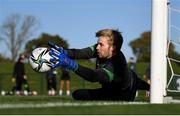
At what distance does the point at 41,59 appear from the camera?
596 centimetres

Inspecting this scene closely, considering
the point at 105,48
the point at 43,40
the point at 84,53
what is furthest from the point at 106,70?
the point at 43,40

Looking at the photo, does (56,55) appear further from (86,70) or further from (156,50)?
(156,50)

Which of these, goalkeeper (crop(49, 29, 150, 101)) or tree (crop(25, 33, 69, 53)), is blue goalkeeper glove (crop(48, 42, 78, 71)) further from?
tree (crop(25, 33, 69, 53))

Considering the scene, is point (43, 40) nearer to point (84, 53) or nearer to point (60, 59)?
point (84, 53)

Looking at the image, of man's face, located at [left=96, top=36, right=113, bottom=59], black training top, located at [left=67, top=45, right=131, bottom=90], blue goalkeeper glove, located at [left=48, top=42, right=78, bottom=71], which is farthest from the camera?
man's face, located at [left=96, top=36, right=113, bottom=59]

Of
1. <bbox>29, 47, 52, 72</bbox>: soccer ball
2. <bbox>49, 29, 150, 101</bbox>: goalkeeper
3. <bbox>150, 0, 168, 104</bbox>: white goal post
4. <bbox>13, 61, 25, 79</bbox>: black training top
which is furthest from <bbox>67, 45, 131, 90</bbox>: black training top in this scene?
<bbox>13, 61, 25, 79</bbox>: black training top

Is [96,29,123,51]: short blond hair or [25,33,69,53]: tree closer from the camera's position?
[96,29,123,51]: short blond hair

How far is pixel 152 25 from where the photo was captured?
548 cm

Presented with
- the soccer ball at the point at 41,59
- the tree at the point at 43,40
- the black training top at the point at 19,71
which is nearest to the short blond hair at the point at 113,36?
the soccer ball at the point at 41,59

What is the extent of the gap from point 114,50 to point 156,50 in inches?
40.0

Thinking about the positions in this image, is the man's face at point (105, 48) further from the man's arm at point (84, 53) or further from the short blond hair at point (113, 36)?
the man's arm at point (84, 53)

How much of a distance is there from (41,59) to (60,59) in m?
0.44

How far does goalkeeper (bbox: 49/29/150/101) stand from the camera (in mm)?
5973

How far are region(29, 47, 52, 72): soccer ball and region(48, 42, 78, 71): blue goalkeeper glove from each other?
126 millimetres
